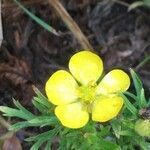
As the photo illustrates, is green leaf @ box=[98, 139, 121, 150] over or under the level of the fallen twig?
under

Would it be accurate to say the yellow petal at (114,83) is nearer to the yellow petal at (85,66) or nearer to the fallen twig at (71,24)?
the yellow petal at (85,66)

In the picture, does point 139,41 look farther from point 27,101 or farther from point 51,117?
point 51,117

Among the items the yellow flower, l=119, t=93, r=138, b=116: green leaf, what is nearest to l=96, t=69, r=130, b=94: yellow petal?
the yellow flower

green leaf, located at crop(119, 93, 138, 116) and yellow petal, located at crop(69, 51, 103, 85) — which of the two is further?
yellow petal, located at crop(69, 51, 103, 85)

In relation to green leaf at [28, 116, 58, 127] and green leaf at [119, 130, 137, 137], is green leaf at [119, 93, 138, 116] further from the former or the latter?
green leaf at [28, 116, 58, 127]

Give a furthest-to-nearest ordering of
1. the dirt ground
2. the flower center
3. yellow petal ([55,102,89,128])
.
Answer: the dirt ground < the flower center < yellow petal ([55,102,89,128])

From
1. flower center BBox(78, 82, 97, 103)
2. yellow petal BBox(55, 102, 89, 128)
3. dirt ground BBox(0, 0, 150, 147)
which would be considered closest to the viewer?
yellow petal BBox(55, 102, 89, 128)

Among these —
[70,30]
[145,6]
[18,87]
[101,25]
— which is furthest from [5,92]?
[145,6]

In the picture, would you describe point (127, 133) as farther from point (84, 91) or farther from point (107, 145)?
point (84, 91)

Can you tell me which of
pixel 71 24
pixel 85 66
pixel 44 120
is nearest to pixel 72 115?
pixel 44 120
